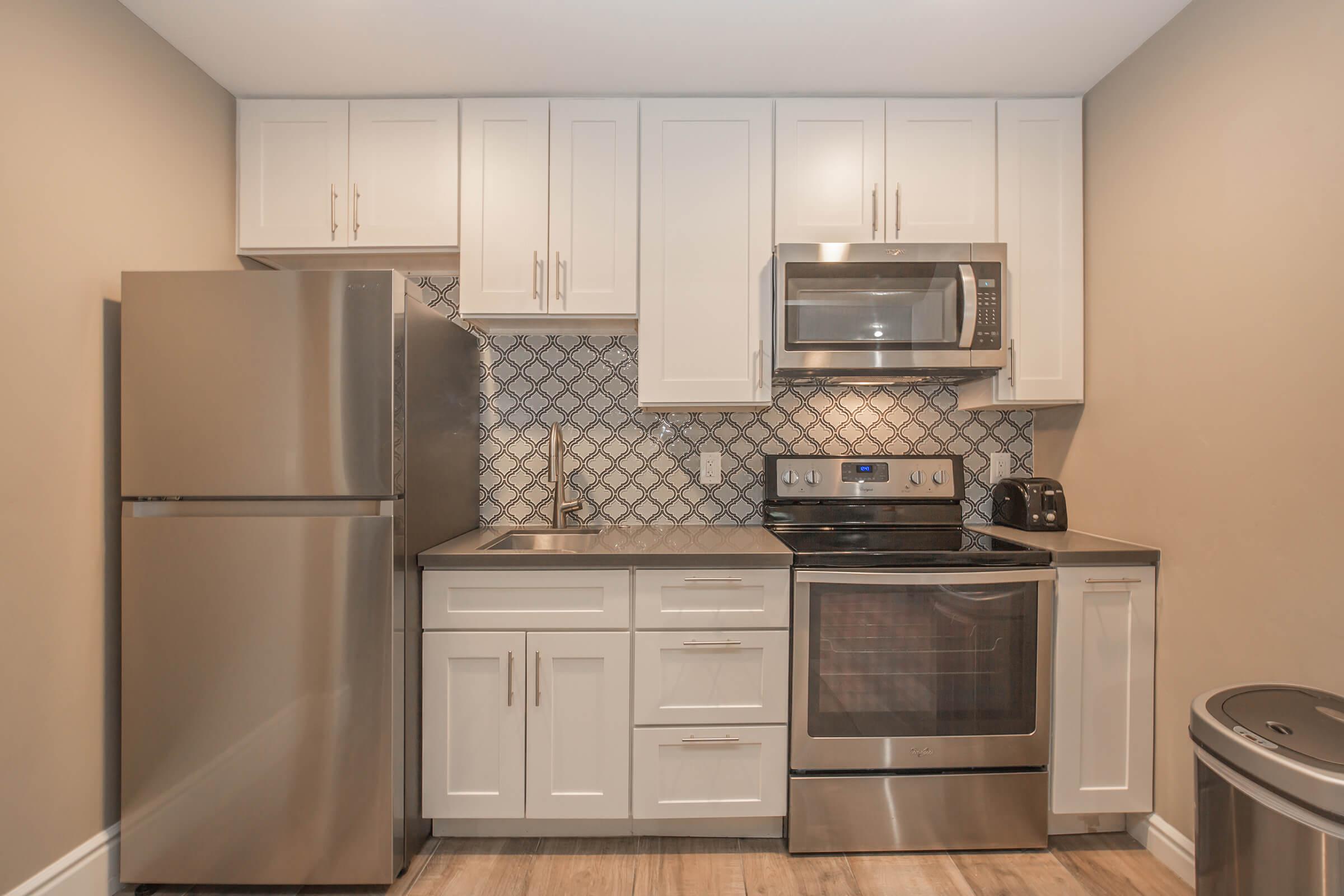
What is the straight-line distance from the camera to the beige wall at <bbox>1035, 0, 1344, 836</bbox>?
145cm

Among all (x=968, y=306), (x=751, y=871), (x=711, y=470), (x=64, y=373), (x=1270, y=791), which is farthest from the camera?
(x=711, y=470)

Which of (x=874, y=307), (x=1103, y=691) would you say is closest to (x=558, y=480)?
(x=874, y=307)

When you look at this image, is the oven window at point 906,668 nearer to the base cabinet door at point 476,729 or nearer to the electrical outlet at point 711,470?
the electrical outlet at point 711,470

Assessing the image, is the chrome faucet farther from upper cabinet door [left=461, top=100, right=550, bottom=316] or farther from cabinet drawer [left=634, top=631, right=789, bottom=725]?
cabinet drawer [left=634, top=631, right=789, bottom=725]

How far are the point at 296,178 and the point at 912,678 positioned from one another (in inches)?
105

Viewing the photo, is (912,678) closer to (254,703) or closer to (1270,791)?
(1270,791)

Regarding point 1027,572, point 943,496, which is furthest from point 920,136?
point 1027,572

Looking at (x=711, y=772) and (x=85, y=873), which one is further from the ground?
(x=711, y=772)

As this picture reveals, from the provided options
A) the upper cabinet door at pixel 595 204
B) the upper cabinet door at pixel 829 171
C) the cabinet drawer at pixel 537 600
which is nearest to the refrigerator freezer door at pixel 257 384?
the cabinet drawer at pixel 537 600

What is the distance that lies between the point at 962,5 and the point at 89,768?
10.5ft

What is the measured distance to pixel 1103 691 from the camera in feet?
6.31

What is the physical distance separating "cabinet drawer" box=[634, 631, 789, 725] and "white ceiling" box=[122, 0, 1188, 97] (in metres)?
1.82

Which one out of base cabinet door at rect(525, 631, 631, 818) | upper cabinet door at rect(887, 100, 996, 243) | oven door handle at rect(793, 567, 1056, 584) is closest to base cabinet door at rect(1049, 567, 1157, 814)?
oven door handle at rect(793, 567, 1056, 584)

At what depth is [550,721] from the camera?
1.90 m
